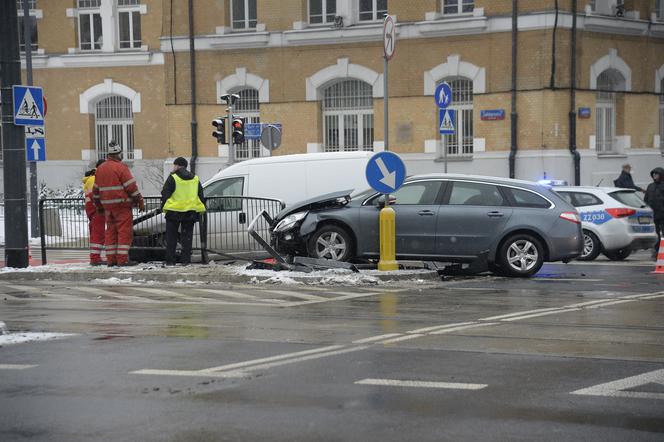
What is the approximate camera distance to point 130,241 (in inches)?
651

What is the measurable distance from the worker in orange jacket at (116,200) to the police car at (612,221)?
8.29 m

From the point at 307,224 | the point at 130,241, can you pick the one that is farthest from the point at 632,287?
the point at 130,241

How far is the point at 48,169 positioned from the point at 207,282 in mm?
27503

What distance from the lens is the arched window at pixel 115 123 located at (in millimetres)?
41000

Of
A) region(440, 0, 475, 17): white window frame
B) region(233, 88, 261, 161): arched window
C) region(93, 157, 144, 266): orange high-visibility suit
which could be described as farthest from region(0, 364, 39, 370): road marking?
region(233, 88, 261, 161): arched window

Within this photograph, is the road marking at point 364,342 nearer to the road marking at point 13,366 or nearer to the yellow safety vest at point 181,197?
the road marking at point 13,366

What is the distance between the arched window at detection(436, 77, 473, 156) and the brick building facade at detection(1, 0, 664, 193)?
3 centimetres

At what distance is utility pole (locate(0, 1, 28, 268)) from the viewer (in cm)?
1631

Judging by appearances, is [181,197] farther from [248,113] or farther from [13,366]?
[248,113]

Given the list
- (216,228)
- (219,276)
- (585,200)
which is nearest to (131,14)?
(216,228)

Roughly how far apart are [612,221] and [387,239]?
239 inches

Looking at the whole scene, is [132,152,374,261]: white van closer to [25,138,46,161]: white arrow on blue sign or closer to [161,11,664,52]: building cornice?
[25,138,46,161]: white arrow on blue sign

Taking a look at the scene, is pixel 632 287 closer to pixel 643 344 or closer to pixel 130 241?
pixel 643 344

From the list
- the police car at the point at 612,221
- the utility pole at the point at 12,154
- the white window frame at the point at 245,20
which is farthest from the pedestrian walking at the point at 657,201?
the white window frame at the point at 245,20
